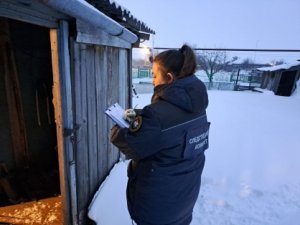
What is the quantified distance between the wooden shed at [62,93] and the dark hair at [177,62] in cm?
63

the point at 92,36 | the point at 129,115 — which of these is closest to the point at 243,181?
A: the point at 129,115

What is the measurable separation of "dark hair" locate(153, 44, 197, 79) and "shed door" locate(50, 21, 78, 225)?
795mm

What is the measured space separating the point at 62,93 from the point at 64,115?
0.59ft

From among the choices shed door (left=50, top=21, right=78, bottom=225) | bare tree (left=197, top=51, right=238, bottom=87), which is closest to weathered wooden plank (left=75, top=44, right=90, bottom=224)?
shed door (left=50, top=21, right=78, bottom=225)

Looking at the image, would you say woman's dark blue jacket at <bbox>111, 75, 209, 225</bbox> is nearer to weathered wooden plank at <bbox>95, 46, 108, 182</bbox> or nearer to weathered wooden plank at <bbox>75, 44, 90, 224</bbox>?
weathered wooden plank at <bbox>75, 44, 90, 224</bbox>

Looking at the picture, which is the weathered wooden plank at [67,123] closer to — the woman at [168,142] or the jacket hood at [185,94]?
the woman at [168,142]

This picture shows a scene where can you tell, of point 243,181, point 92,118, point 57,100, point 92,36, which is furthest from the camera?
point 243,181

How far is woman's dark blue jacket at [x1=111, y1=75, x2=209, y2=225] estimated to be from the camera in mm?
1165

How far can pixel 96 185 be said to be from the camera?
2.59m

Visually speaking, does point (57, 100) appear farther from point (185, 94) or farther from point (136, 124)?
point (185, 94)

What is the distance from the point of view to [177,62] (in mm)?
1309

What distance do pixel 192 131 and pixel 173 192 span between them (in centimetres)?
43

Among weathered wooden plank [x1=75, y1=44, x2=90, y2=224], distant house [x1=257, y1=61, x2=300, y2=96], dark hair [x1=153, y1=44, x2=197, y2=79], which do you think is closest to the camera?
dark hair [x1=153, y1=44, x2=197, y2=79]

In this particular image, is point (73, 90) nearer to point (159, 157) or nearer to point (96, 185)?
point (159, 157)
